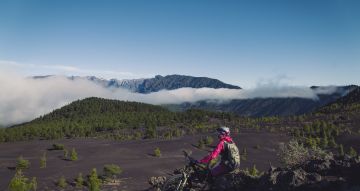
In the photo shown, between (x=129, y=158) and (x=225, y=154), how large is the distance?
43042mm

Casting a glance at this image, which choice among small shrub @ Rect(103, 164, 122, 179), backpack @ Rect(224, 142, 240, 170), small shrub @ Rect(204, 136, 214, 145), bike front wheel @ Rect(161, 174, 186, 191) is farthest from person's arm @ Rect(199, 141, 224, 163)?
small shrub @ Rect(204, 136, 214, 145)

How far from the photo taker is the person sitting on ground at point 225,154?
12984 millimetres

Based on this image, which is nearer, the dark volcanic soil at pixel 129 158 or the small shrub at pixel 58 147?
the dark volcanic soil at pixel 129 158

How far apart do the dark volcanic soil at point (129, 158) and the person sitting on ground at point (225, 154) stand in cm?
2340

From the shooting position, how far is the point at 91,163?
4912 centimetres

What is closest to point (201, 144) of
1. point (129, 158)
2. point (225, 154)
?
point (129, 158)

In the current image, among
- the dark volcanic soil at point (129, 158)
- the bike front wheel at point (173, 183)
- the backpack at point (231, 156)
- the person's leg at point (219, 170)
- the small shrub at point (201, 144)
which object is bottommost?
the dark volcanic soil at point (129, 158)

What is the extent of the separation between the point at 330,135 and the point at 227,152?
6652cm

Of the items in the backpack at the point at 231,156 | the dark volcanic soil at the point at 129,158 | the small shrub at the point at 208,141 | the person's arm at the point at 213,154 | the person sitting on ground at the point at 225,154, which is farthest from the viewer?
the small shrub at the point at 208,141

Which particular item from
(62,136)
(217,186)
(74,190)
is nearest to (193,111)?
(62,136)

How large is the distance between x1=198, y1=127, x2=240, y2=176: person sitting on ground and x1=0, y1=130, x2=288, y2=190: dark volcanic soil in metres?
23.4

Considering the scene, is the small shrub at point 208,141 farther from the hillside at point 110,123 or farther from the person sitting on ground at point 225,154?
the person sitting on ground at point 225,154

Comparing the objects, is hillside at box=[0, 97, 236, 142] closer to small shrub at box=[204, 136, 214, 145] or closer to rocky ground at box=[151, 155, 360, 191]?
small shrub at box=[204, 136, 214, 145]

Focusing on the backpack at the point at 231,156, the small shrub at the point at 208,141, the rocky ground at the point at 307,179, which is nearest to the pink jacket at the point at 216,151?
the backpack at the point at 231,156
